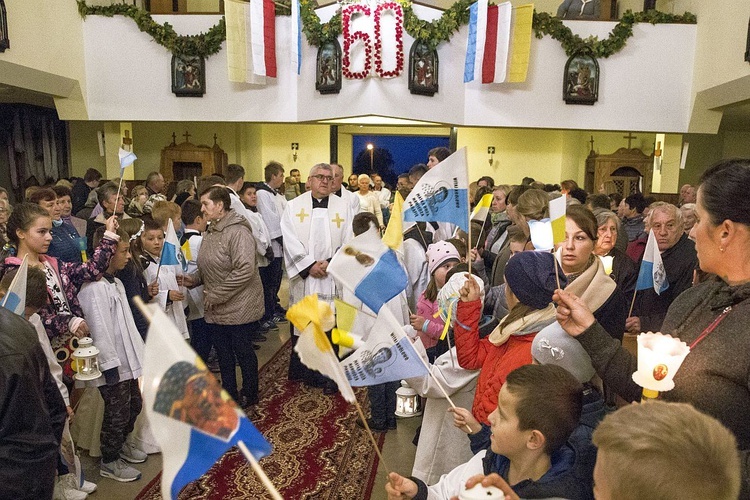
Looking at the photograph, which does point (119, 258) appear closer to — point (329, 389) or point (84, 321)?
point (84, 321)

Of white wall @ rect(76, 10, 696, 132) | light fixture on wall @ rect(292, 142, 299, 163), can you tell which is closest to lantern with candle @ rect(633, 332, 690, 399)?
white wall @ rect(76, 10, 696, 132)

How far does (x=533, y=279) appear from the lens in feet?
7.98

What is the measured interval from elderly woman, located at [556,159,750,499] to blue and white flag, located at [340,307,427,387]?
3.02 feet

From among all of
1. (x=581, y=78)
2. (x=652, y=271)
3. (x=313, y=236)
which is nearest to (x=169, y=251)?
(x=313, y=236)

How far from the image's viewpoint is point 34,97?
11.8 m

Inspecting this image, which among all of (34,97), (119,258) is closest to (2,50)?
(34,97)

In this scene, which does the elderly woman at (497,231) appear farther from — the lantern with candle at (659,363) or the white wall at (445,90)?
the white wall at (445,90)

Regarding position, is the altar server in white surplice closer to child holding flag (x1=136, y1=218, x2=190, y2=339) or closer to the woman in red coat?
child holding flag (x1=136, y1=218, x2=190, y2=339)

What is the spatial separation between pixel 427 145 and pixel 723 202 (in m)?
15.1

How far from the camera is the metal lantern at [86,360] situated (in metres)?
3.45

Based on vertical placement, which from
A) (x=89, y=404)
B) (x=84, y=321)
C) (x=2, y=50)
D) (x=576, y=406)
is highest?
(x=2, y=50)

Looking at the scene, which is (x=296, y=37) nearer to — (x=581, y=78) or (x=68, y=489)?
(x=581, y=78)

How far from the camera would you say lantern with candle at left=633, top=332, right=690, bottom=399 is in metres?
1.57

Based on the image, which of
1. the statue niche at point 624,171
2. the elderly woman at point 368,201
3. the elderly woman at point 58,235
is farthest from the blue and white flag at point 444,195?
the statue niche at point 624,171
